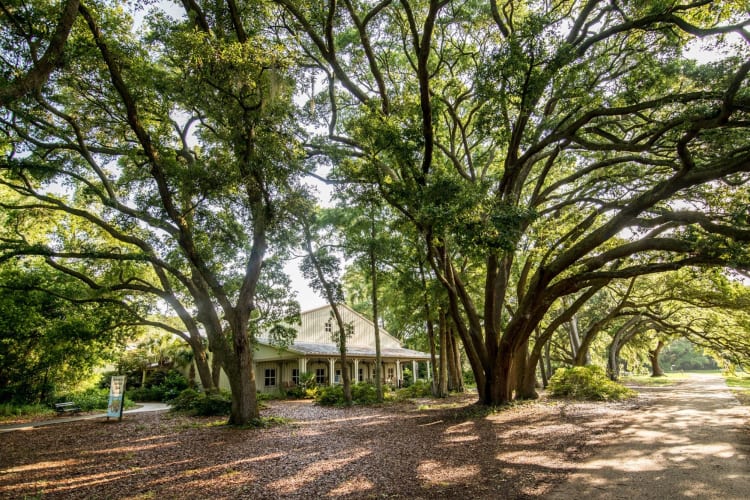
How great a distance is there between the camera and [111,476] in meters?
6.29

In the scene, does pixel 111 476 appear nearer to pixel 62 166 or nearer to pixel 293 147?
pixel 293 147

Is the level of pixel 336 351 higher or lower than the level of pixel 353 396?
higher

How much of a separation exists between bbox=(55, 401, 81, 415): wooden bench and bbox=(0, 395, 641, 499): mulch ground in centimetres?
508

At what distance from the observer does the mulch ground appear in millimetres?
5328

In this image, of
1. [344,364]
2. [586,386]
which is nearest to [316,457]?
[344,364]

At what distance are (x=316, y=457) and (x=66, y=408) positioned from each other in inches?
580

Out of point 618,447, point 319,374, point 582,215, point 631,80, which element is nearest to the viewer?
point 618,447

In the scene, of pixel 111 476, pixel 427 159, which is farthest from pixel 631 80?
pixel 111 476

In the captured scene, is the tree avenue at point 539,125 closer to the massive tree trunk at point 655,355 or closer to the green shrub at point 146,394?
the green shrub at point 146,394

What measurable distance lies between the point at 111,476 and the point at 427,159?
28.3ft

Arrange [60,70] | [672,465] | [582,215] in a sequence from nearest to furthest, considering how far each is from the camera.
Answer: [672,465], [60,70], [582,215]

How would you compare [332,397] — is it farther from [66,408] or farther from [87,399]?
[87,399]

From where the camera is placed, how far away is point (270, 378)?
85.4ft

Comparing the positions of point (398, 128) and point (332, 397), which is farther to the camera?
point (332, 397)
